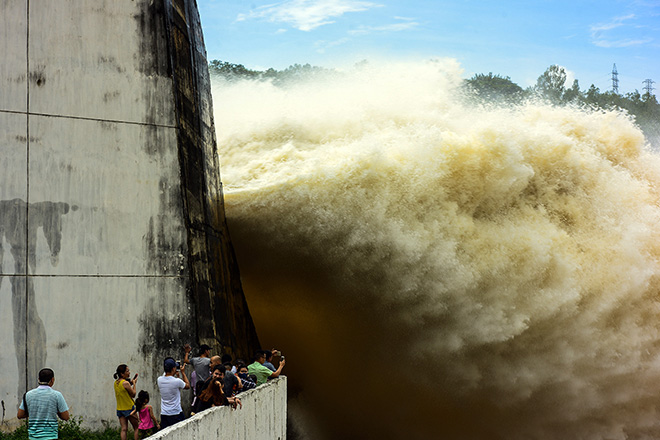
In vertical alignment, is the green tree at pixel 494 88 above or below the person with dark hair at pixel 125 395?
above

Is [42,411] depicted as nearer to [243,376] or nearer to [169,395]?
[169,395]

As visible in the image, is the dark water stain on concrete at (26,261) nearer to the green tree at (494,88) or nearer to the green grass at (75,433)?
the green grass at (75,433)

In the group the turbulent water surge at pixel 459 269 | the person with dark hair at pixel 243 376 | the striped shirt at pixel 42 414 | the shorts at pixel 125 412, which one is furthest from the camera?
the turbulent water surge at pixel 459 269

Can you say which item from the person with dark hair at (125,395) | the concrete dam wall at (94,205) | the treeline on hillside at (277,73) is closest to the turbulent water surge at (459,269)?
the concrete dam wall at (94,205)

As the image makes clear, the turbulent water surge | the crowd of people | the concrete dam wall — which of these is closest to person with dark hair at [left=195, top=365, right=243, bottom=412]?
the crowd of people

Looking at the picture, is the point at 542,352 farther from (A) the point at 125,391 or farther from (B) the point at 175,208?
(A) the point at 125,391

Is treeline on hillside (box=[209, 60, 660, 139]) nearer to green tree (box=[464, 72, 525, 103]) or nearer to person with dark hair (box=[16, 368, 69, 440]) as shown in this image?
green tree (box=[464, 72, 525, 103])
